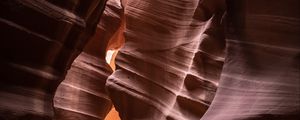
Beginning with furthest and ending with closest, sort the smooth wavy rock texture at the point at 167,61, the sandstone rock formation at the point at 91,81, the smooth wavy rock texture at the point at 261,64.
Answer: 1. the sandstone rock formation at the point at 91,81
2. the smooth wavy rock texture at the point at 167,61
3. the smooth wavy rock texture at the point at 261,64

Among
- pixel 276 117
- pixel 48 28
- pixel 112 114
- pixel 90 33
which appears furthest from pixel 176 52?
pixel 112 114

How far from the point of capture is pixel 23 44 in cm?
257

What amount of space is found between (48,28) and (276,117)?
1152 mm

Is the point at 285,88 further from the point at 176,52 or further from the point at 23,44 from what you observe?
the point at 176,52

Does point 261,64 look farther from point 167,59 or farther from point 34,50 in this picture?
point 167,59

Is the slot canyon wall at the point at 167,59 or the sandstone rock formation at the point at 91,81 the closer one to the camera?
the slot canyon wall at the point at 167,59

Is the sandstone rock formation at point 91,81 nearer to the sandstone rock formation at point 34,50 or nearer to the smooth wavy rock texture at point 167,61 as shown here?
the smooth wavy rock texture at point 167,61

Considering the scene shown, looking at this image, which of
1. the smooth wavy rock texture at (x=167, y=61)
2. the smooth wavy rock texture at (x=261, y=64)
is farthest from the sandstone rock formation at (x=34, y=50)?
the smooth wavy rock texture at (x=167, y=61)

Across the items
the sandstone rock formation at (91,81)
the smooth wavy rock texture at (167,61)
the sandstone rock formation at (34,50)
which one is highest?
the sandstone rock formation at (34,50)

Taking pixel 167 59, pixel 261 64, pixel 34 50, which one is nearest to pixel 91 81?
pixel 167 59

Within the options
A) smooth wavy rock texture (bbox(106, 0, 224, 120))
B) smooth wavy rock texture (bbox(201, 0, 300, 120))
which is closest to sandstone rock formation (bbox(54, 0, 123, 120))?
smooth wavy rock texture (bbox(106, 0, 224, 120))

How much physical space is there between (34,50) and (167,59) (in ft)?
4.83

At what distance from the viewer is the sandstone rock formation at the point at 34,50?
249 centimetres

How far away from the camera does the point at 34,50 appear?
2.61 m
